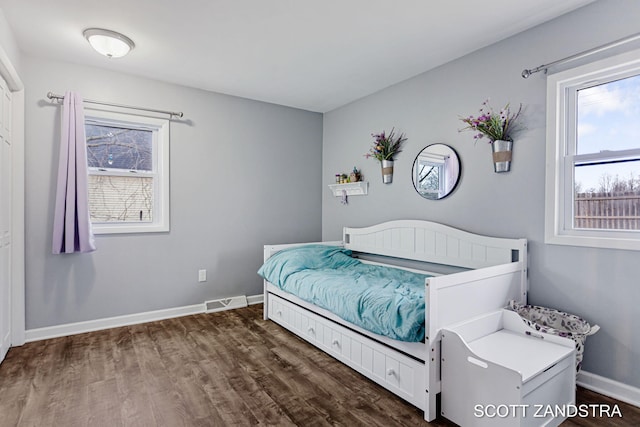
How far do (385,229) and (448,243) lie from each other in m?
0.74

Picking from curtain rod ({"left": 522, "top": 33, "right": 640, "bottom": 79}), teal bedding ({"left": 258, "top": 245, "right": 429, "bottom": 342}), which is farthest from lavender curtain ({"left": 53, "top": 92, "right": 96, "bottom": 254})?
curtain rod ({"left": 522, "top": 33, "right": 640, "bottom": 79})

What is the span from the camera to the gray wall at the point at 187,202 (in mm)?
2998

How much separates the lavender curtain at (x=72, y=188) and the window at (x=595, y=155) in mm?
3568

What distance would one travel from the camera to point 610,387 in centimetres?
208

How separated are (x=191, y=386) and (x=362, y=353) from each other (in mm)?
1110

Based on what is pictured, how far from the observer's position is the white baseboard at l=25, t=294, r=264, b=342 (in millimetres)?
2992

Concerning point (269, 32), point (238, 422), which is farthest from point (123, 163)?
point (238, 422)

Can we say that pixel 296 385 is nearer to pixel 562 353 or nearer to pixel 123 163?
pixel 562 353

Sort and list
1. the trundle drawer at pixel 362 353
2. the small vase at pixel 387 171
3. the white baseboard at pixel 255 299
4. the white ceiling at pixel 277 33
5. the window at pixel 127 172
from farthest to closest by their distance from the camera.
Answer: the white baseboard at pixel 255 299 < the small vase at pixel 387 171 < the window at pixel 127 172 < the white ceiling at pixel 277 33 < the trundle drawer at pixel 362 353

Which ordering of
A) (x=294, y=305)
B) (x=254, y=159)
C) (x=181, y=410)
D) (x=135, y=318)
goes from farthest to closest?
1. (x=254, y=159)
2. (x=135, y=318)
3. (x=294, y=305)
4. (x=181, y=410)

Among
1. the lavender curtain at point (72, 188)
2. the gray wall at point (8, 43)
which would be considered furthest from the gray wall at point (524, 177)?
the gray wall at point (8, 43)

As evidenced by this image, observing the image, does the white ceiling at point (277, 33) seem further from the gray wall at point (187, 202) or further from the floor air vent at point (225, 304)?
the floor air vent at point (225, 304)

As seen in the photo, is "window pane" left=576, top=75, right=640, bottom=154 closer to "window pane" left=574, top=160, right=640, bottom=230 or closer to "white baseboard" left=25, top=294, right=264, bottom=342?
"window pane" left=574, top=160, right=640, bottom=230

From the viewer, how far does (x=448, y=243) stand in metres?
2.91
